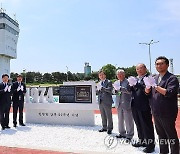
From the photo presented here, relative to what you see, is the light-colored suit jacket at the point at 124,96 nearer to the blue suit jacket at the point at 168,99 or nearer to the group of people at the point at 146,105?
the group of people at the point at 146,105

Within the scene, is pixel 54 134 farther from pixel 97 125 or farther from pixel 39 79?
pixel 39 79

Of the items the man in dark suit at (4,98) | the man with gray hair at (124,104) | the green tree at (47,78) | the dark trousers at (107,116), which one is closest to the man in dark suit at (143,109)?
the man with gray hair at (124,104)

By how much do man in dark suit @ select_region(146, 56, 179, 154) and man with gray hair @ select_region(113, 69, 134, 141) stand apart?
71.5 inches

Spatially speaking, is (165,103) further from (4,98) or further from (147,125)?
(4,98)

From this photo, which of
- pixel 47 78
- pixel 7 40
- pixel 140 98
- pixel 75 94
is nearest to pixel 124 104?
pixel 140 98

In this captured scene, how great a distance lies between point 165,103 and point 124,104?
2.21 meters

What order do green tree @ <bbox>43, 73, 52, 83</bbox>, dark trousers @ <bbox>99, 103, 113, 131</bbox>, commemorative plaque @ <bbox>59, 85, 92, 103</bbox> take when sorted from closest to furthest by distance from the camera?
dark trousers @ <bbox>99, 103, 113, 131</bbox>, commemorative plaque @ <bbox>59, 85, 92, 103</bbox>, green tree @ <bbox>43, 73, 52, 83</bbox>

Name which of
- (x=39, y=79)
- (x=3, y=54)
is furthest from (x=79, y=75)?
(x=3, y=54)

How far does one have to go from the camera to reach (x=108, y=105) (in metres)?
6.78

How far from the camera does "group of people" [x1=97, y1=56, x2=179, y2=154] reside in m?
3.56

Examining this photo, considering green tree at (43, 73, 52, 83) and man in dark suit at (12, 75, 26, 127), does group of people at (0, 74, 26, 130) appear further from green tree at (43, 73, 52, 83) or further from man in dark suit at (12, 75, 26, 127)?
green tree at (43, 73, 52, 83)

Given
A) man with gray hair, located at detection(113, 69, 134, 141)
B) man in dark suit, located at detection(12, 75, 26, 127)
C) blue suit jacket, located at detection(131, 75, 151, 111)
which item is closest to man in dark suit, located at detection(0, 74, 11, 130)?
man in dark suit, located at detection(12, 75, 26, 127)

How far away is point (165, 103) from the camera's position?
140 inches

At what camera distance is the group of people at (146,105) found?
3557mm
